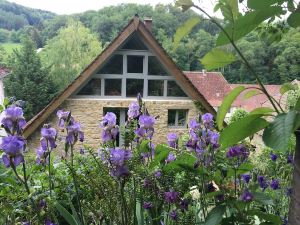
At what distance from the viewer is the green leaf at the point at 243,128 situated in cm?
62

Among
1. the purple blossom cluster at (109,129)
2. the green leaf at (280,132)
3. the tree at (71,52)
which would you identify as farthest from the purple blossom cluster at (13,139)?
the tree at (71,52)

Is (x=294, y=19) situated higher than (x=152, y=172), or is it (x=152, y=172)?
(x=294, y=19)

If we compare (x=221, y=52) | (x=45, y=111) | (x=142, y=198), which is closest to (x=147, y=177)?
(x=142, y=198)

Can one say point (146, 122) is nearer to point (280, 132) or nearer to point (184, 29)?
point (184, 29)

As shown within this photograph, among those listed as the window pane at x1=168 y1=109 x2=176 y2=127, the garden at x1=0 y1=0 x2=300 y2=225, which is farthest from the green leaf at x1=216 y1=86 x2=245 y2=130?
the window pane at x1=168 y1=109 x2=176 y2=127

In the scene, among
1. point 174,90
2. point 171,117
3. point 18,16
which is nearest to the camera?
point 174,90

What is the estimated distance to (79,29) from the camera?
106 ft

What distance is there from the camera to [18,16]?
253 ft

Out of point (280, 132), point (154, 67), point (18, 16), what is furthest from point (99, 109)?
point (18, 16)

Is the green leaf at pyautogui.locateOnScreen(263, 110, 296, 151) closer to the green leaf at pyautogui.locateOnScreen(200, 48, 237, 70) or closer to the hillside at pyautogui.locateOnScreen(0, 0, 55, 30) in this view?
the green leaf at pyautogui.locateOnScreen(200, 48, 237, 70)

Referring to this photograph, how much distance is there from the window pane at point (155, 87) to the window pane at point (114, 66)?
44.4 inches

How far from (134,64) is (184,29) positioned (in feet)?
41.4

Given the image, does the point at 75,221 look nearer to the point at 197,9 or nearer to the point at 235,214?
the point at 235,214

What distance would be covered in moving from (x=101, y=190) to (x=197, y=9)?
73 cm
